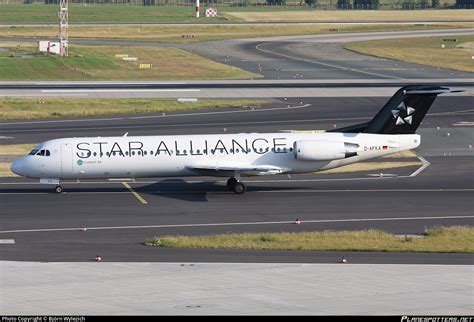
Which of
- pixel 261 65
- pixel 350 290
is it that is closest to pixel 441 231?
pixel 350 290

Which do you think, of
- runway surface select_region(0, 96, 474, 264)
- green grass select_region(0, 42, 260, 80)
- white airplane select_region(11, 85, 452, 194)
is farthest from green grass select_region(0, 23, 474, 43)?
white airplane select_region(11, 85, 452, 194)

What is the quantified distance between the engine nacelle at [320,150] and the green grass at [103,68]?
62445 millimetres

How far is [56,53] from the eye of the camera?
12650 centimetres

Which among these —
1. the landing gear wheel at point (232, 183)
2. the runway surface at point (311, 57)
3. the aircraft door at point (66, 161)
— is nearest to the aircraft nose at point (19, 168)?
the aircraft door at point (66, 161)

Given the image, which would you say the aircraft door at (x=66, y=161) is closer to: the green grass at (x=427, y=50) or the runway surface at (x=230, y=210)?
the runway surface at (x=230, y=210)

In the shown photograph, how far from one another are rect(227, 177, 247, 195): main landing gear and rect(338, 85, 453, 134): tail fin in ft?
21.6

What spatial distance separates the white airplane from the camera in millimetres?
54500

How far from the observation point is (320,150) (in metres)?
54.3

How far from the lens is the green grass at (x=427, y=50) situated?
13200 cm

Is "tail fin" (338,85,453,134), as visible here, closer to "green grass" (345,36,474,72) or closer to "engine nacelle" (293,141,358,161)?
"engine nacelle" (293,141,358,161)

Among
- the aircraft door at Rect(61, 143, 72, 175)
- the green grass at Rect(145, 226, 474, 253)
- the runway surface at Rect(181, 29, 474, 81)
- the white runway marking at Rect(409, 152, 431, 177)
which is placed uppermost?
the runway surface at Rect(181, 29, 474, 81)

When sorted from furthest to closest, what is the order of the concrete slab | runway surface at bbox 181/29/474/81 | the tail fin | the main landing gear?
runway surface at bbox 181/29/474/81
the tail fin
the main landing gear
the concrete slab

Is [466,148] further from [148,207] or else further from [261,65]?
[261,65]

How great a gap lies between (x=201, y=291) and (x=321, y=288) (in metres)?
4.01
